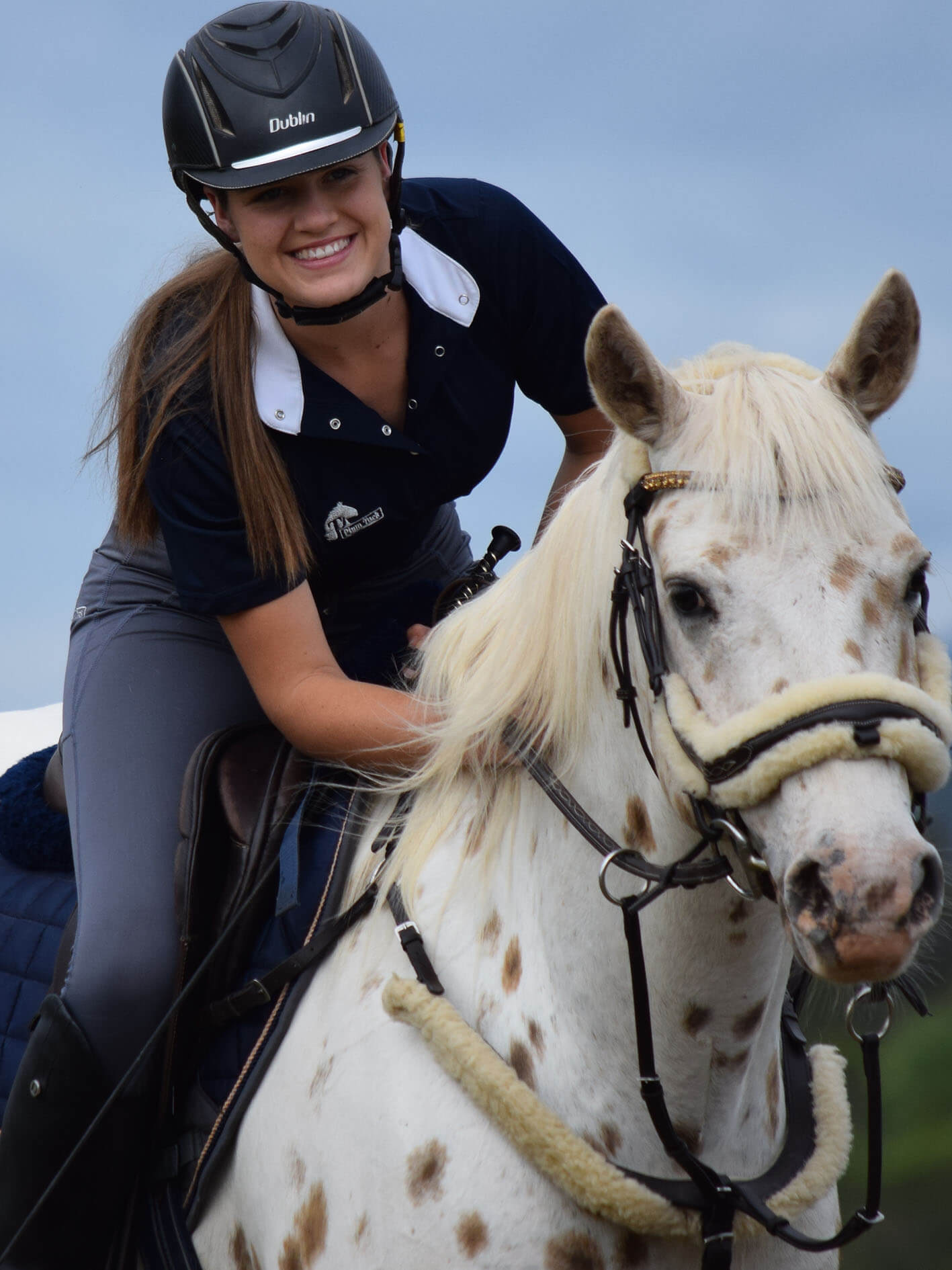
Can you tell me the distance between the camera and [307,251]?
2.65 m

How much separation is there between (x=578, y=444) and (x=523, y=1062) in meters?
1.79

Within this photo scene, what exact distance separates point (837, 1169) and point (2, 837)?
2141 millimetres

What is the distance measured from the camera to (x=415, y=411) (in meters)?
2.87

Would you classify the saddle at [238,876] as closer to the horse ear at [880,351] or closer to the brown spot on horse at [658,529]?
the brown spot on horse at [658,529]

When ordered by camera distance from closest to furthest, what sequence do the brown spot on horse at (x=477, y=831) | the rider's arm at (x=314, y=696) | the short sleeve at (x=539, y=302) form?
Result: the brown spot on horse at (x=477, y=831) < the rider's arm at (x=314, y=696) < the short sleeve at (x=539, y=302)

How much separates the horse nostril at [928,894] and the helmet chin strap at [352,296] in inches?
65.9

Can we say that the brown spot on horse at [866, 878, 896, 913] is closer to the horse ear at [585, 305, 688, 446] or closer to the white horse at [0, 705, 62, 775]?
the horse ear at [585, 305, 688, 446]

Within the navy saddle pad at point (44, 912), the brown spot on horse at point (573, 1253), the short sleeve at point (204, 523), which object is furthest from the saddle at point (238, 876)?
the brown spot on horse at point (573, 1253)

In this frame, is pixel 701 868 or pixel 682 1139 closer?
pixel 701 868

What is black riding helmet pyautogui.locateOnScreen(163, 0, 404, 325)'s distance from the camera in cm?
259

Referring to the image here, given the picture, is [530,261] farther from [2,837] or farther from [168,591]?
[2,837]

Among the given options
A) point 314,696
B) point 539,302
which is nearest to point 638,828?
point 314,696

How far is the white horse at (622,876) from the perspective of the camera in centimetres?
162

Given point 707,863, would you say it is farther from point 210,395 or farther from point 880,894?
point 210,395
